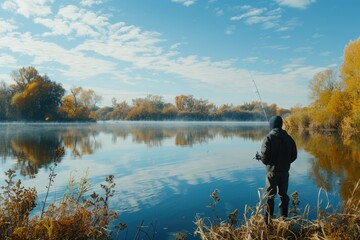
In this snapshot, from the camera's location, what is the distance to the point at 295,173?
1295 cm

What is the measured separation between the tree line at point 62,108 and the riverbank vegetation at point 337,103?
16.2 m

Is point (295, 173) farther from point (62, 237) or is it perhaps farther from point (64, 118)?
point (64, 118)

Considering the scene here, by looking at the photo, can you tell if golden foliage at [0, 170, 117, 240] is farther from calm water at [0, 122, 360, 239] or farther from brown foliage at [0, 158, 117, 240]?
calm water at [0, 122, 360, 239]

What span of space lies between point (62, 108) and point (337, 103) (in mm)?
58405

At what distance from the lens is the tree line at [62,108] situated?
222 ft

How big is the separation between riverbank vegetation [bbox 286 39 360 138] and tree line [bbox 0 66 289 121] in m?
16.2

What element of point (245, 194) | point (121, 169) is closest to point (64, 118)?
point (121, 169)

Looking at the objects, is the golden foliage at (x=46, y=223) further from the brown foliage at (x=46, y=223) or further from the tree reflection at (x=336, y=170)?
the tree reflection at (x=336, y=170)

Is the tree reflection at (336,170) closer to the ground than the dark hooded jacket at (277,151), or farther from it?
closer to the ground

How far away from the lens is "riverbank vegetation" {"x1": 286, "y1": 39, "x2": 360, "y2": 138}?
3306cm

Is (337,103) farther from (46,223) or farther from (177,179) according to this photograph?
(46,223)

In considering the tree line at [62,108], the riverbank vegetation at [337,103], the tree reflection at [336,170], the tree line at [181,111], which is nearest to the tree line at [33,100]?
the tree line at [62,108]

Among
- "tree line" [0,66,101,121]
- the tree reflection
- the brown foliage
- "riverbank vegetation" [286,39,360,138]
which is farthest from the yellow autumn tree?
"tree line" [0,66,101,121]

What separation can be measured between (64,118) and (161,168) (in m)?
64.7
